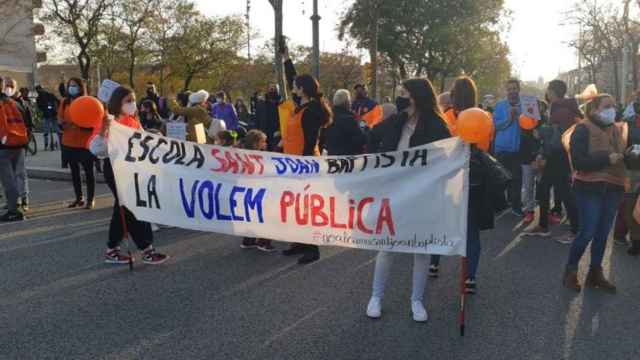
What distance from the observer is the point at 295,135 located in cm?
625

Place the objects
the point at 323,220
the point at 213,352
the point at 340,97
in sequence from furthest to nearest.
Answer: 1. the point at 340,97
2. the point at 323,220
3. the point at 213,352

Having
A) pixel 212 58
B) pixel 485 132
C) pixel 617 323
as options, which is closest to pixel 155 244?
pixel 485 132

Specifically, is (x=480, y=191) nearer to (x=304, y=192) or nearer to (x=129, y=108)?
(x=304, y=192)

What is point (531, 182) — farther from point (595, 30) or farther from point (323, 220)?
point (595, 30)

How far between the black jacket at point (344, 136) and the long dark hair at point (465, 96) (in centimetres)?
137

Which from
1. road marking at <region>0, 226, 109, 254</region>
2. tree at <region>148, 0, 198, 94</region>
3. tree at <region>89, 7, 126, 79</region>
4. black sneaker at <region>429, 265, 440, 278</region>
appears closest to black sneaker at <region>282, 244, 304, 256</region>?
black sneaker at <region>429, 265, 440, 278</region>

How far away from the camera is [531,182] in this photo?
8.33 m

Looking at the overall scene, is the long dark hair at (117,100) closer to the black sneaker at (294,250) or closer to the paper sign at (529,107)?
the black sneaker at (294,250)

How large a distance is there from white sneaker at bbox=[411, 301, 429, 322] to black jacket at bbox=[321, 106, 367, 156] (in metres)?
2.26

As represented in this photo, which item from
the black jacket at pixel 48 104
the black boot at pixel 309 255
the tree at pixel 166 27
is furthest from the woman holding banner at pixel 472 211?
the tree at pixel 166 27

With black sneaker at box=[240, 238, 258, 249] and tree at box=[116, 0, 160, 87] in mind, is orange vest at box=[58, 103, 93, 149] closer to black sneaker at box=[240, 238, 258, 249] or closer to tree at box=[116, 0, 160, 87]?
black sneaker at box=[240, 238, 258, 249]

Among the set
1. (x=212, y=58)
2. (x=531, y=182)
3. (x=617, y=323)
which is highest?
(x=212, y=58)

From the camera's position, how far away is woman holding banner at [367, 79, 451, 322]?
4.50 meters

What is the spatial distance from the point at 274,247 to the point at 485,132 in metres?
3.44
